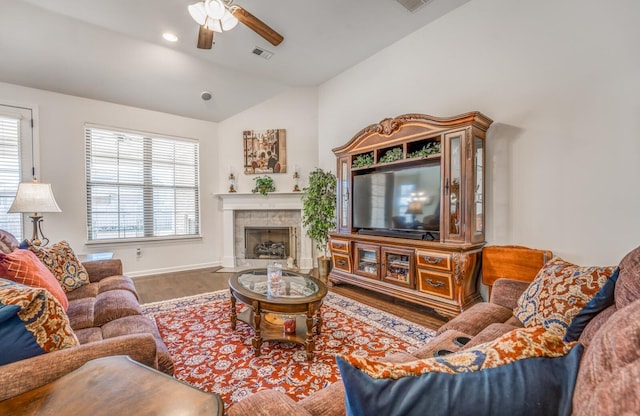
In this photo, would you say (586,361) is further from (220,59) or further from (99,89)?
(99,89)

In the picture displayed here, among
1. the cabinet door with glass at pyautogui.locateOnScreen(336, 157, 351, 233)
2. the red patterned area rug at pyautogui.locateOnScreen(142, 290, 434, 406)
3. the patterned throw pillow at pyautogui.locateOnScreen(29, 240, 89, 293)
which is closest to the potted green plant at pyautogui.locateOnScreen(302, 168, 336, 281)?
the cabinet door with glass at pyautogui.locateOnScreen(336, 157, 351, 233)

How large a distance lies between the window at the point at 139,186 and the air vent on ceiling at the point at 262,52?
225 cm

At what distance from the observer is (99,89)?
4.14 meters

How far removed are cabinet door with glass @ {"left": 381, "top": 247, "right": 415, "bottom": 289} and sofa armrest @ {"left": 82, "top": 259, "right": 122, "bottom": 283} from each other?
2.95 metres

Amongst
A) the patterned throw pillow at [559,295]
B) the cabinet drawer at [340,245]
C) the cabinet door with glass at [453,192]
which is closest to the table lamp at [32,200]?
the cabinet drawer at [340,245]

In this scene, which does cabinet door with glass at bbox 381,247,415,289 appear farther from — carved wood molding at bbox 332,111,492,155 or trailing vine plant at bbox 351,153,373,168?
carved wood molding at bbox 332,111,492,155

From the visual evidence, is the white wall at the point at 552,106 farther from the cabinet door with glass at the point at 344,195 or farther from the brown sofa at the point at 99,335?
the brown sofa at the point at 99,335

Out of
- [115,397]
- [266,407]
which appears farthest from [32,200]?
[266,407]

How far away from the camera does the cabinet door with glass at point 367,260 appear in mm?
3509

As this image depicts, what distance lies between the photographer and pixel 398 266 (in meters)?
3.29

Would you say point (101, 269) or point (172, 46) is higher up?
point (172, 46)

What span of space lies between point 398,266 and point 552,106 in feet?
7.07

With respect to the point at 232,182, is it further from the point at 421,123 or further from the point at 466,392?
the point at 466,392

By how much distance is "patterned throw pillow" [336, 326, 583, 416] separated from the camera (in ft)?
1.70
